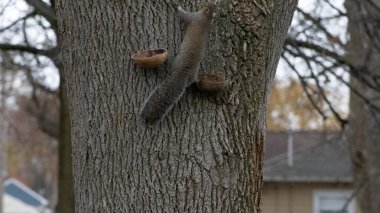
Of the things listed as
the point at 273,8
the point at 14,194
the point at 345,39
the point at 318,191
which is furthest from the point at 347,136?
the point at 14,194

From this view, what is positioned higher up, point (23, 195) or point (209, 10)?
point (209, 10)

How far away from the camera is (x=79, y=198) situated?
3.25m

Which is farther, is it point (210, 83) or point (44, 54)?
point (44, 54)

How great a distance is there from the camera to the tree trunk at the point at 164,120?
3076 mm

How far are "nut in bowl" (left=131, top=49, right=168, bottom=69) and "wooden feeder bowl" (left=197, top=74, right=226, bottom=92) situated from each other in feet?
0.53

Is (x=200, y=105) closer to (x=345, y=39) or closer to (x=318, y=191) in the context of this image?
(x=345, y=39)

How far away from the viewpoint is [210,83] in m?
3.07

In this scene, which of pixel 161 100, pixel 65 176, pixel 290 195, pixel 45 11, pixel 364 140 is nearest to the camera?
pixel 161 100

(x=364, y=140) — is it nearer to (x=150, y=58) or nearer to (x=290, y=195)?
(x=290, y=195)

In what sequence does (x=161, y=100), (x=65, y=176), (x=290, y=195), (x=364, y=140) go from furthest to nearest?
1. (x=290, y=195)
2. (x=364, y=140)
3. (x=65, y=176)
4. (x=161, y=100)

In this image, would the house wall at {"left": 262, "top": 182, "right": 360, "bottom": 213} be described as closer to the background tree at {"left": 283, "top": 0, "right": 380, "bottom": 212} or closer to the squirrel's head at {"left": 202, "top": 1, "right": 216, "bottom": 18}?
the background tree at {"left": 283, "top": 0, "right": 380, "bottom": 212}

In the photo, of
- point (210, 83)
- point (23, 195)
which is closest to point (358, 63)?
point (210, 83)

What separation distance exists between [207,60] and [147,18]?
0.28 metres

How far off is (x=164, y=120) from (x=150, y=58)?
246 mm
